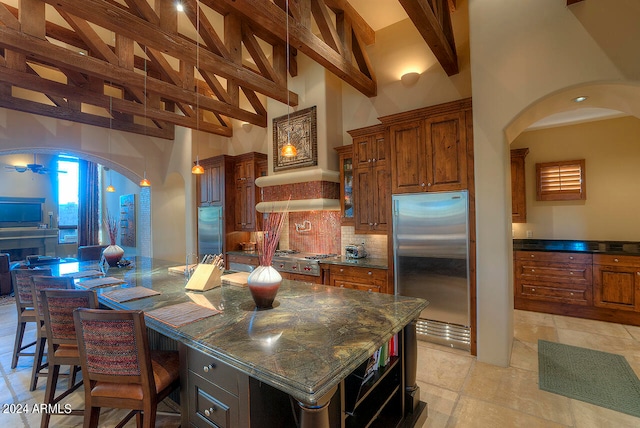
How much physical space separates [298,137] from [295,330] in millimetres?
3581

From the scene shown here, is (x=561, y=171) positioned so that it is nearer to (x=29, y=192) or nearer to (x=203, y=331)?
(x=203, y=331)

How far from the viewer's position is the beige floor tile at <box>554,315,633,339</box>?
11.4 feet

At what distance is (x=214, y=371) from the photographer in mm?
1402

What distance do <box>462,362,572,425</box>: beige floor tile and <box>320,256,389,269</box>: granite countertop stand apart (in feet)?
4.66

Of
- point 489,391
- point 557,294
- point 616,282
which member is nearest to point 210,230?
point 489,391

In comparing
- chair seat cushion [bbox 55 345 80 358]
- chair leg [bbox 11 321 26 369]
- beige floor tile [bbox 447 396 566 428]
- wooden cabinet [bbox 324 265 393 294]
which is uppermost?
wooden cabinet [bbox 324 265 393 294]

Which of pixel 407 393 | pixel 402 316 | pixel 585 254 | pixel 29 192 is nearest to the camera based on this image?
pixel 402 316

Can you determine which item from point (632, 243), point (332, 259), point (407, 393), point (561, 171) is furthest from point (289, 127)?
point (632, 243)

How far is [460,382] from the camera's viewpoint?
256 cm

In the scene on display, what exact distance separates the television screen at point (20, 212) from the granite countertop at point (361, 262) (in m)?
9.08

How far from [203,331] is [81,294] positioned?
1062 mm

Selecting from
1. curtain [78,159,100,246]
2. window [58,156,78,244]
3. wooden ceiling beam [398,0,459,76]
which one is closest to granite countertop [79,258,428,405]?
wooden ceiling beam [398,0,459,76]

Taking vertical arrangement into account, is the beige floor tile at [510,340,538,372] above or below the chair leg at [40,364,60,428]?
below

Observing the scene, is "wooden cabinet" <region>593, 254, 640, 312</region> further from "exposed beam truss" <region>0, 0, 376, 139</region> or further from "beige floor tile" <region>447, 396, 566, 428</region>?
"exposed beam truss" <region>0, 0, 376, 139</region>
